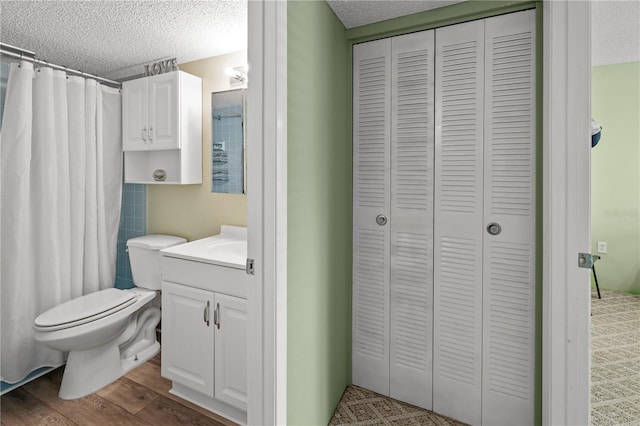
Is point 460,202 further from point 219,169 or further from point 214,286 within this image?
point 219,169

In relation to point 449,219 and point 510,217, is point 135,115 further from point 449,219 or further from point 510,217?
point 510,217

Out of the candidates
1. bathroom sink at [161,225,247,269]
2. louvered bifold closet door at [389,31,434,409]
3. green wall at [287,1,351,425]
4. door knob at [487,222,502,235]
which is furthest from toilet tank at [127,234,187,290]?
door knob at [487,222,502,235]

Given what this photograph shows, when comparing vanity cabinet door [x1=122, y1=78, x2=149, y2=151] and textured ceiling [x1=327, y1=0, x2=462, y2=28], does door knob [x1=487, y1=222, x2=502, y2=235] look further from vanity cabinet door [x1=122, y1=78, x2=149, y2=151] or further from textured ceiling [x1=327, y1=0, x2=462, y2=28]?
vanity cabinet door [x1=122, y1=78, x2=149, y2=151]

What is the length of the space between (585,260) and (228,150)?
79.7 inches

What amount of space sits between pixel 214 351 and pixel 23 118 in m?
1.82

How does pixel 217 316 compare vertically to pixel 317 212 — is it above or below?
below

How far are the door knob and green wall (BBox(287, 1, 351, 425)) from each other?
2.35 ft

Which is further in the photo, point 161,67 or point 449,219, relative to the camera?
point 161,67

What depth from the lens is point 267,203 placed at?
1125mm

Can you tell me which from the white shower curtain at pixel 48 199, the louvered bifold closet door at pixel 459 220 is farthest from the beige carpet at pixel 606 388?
the white shower curtain at pixel 48 199

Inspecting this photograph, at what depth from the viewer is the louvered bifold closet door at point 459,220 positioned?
1.54 meters

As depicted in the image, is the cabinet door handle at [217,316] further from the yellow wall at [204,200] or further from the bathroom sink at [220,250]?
the yellow wall at [204,200]

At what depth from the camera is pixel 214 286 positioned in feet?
5.45

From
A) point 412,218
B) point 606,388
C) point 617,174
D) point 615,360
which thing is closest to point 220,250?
point 412,218
